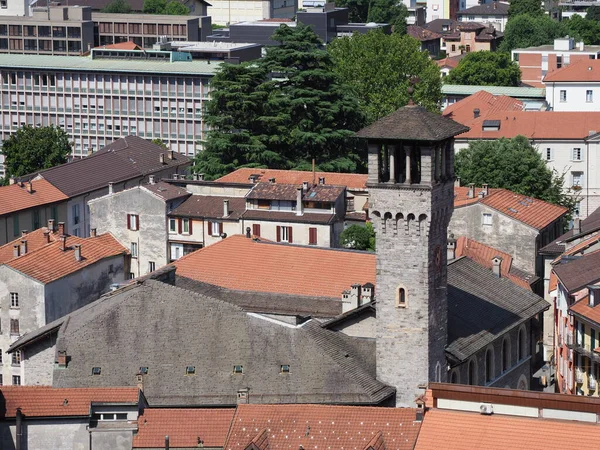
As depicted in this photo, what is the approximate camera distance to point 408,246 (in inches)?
3243

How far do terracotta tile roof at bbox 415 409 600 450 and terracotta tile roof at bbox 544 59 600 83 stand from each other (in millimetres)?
112176

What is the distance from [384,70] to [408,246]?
3562 inches

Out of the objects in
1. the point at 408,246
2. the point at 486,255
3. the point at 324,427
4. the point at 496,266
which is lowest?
the point at 324,427

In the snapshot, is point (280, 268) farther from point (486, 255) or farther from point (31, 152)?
point (31, 152)

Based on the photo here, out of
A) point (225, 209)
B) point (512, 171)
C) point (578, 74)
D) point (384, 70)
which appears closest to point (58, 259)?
point (225, 209)

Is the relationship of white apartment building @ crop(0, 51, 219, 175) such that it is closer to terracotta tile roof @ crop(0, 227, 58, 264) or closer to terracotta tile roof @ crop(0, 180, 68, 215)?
terracotta tile roof @ crop(0, 180, 68, 215)

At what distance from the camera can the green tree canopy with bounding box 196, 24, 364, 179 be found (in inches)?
5566

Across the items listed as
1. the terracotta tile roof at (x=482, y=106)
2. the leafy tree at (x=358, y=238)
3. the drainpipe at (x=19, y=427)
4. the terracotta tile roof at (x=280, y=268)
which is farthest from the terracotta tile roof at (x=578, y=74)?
the drainpipe at (x=19, y=427)

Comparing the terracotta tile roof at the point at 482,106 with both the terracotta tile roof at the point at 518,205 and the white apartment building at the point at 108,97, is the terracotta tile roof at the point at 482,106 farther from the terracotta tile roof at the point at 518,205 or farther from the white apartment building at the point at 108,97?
the terracotta tile roof at the point at 518,205

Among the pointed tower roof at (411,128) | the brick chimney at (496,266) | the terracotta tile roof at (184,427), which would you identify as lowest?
the terracotta tile roof at (184,427)

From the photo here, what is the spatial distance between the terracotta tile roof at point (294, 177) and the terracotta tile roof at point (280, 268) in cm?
2793

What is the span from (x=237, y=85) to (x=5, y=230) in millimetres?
23556

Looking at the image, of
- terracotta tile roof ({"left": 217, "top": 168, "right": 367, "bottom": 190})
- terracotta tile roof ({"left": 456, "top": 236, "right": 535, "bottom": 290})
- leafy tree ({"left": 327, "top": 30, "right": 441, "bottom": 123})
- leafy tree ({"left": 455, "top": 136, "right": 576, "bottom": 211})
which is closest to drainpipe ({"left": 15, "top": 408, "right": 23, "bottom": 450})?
terracotta tile roof ({"left": 456, "top": 236, "right": 535, "bottom": 290})

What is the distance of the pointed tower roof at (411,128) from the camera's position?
8244 centimetres
